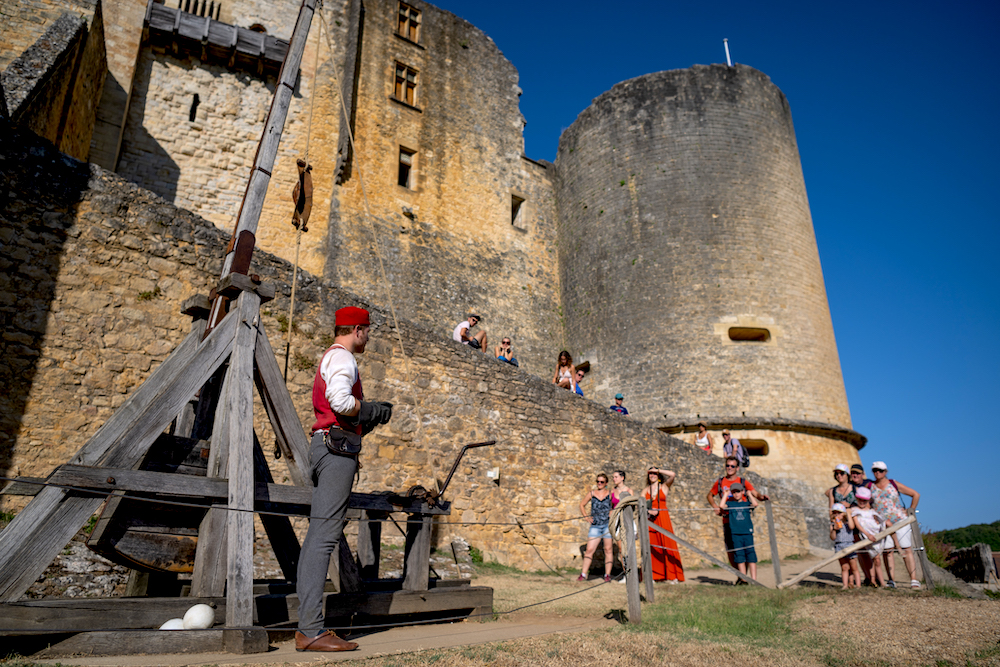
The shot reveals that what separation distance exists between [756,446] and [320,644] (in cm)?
1437

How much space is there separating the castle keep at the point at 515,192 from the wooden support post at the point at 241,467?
9.11 meters

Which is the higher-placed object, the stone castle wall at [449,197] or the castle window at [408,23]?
the castle window at [408,23]

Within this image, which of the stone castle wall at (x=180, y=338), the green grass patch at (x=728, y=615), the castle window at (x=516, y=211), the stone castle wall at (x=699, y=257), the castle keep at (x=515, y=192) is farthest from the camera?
the castle window at (x=516, y=211)

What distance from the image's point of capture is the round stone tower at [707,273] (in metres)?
15.4

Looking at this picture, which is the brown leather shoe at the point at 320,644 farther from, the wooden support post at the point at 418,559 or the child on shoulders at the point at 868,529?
the child on shoulders at the point at 868,529

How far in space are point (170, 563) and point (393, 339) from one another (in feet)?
16.7

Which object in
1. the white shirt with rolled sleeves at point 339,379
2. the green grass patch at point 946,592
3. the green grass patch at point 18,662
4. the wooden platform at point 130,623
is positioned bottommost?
the green grass patch at point 946,592

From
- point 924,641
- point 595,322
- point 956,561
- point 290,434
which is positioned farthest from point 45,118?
point 956,561

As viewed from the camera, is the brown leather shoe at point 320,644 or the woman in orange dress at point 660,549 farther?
the woman in orange dress at point 660,549

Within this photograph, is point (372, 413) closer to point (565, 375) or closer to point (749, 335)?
point (565, 375)

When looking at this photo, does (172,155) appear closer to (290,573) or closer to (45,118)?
(45,118)

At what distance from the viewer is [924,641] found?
3.71 meters

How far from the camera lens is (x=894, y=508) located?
678 cm

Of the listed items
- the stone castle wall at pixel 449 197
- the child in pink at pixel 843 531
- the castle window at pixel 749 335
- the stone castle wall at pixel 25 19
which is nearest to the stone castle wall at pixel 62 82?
the stone castle wall at pixel 25 19
